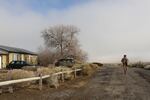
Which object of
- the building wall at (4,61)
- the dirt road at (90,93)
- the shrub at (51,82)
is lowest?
the dirt road at (90,93)

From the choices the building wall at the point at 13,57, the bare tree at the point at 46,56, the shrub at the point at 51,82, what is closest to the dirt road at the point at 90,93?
the shrub at the point at 51,82

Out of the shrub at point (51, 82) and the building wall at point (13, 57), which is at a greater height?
the building wall at point (13, 57)

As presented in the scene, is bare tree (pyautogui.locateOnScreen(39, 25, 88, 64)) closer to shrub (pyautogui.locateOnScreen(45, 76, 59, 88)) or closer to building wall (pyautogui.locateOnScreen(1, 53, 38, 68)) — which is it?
building wall (pyautogui.locateOnScreen(1, 53, 38, 68))

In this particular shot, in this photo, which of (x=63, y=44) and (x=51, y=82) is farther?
(x=63, y=44)

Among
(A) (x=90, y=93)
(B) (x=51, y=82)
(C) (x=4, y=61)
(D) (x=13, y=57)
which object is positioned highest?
(D) (x=13, y=57)

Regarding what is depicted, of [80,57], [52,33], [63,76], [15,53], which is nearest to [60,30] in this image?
[52,33]

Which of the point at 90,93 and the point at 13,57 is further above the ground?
the point at 13,57

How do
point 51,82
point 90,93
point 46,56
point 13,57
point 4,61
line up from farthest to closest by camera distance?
point 46,56, point 13,57, point 4,61, point 51,82, point 90,93

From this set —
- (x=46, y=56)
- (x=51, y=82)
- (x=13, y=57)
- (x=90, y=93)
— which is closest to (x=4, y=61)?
(x=13, y=57)

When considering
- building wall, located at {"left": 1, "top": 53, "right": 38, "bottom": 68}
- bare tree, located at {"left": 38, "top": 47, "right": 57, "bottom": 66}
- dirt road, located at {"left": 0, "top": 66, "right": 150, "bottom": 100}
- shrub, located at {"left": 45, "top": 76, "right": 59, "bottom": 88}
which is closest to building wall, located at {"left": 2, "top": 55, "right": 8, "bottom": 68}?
building wall, located at {"left": 1, "top": 53, "right": 38, "bottom": 68}

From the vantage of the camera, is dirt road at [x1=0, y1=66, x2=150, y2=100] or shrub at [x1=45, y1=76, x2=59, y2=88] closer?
dirt road at [x1=0, y1=66, x2=150, y2=100]

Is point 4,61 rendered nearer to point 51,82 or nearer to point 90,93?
point 51,82

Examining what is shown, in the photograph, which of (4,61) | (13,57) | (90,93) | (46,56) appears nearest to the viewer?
(90,93)

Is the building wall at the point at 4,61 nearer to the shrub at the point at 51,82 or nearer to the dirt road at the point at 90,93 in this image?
the shrub at the point at 51,82
